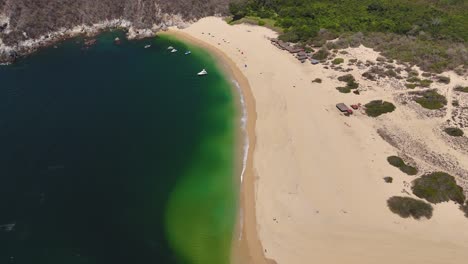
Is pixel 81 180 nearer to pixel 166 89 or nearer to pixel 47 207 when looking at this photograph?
pixel 47 207

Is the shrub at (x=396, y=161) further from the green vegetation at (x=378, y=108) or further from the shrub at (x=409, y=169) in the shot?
the green vegetation at (x=378, y=108)

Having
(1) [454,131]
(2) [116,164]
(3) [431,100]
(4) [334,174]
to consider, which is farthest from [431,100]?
(2) [116,164]

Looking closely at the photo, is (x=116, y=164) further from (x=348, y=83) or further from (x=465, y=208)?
(x=465, y=208)

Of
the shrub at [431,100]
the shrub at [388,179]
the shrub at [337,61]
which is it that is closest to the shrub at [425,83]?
the shrub at [431,100]

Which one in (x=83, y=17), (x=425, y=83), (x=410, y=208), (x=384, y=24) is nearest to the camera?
(x=410, y=208)

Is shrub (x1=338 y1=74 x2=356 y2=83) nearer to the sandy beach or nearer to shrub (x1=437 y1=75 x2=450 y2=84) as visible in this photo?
the sandy beach

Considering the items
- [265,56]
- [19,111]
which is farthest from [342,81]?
[19,111]

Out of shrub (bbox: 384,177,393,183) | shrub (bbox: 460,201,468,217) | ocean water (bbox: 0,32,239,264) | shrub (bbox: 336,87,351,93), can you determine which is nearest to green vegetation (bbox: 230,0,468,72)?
shrub (bbox: 336,87,351,93)
